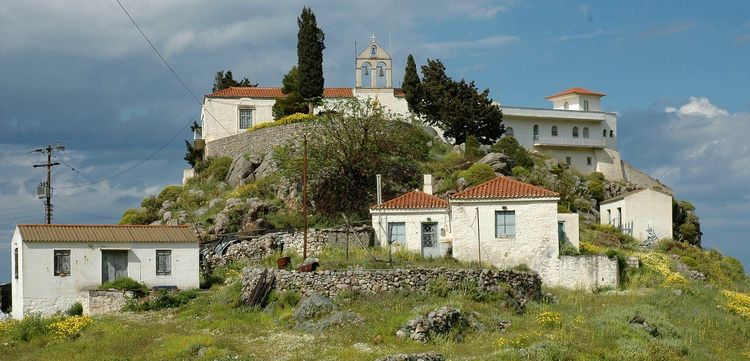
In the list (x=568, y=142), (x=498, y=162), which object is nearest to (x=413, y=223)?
(x=498, y=162)

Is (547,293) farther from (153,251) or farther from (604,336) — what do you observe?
(153,251)

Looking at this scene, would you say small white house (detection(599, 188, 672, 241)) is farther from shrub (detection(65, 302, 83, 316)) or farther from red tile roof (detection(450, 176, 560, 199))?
shrub (detection(65, 302, 83, 316))

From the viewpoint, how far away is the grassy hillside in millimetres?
34344

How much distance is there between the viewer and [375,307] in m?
39.1

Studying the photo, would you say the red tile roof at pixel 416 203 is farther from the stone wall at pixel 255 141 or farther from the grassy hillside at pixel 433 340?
the stone wall at pixel 255 141

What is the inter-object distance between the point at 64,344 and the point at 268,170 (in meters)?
28.2

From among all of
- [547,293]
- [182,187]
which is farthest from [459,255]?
[182,187]

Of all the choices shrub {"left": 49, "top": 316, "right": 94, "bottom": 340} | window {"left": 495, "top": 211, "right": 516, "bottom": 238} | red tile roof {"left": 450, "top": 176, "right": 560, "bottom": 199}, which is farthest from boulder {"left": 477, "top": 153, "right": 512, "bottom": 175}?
shrub {"left": 49, "top": 316, "right": 94, "bottom": 340}

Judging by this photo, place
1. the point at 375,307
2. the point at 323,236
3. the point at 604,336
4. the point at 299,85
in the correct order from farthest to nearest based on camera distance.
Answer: the point at 299,85 → the point at 323,236 → the point at 375,307 → the point at 604,336

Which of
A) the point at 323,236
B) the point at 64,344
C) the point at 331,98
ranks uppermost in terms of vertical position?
the point at 331,98

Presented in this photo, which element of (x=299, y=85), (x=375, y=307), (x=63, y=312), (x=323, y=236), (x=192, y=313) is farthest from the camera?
(x=299, y=85)

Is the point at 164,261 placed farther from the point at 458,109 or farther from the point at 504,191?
the point at 458,109

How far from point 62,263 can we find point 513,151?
99.8 feet

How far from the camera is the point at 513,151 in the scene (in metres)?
69.6
